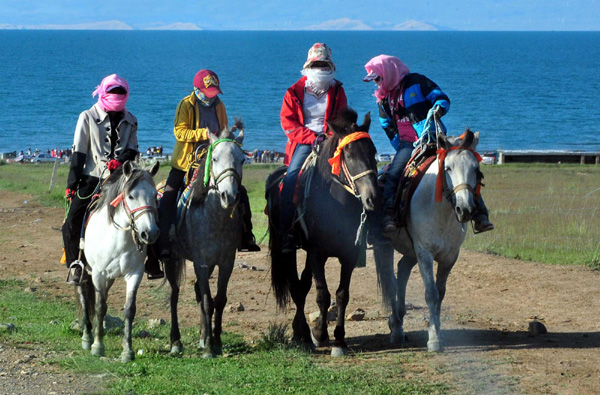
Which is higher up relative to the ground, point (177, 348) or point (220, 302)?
point (220, 302)

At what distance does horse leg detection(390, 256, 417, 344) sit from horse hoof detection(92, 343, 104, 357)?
116 inches

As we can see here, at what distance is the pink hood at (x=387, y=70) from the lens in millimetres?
9852

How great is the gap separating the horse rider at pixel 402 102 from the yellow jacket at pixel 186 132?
1.75 meters

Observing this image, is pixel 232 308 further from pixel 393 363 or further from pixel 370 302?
pixel 393 363

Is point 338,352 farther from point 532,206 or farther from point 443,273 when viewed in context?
point 532,206

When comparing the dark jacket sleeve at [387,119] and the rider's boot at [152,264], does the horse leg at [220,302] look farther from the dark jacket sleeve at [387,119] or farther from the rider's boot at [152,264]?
the dark jacket sleeve at [387,119]

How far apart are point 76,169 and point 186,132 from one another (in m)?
1.18

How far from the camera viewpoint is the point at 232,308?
11453 millimetres

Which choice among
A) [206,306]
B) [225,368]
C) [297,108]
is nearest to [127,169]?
[206,306]

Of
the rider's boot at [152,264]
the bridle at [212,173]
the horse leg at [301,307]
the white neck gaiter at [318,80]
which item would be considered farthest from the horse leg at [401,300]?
the rider's boot at [152,264]

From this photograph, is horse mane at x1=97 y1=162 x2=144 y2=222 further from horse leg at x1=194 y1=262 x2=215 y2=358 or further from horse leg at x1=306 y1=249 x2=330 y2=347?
horse leg at x1=306 y1=249 x2=330 y2=347

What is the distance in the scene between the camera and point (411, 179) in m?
9.40

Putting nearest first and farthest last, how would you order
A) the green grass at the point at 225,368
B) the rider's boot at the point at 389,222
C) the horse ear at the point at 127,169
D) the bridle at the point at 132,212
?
the green grass at the point at 225,368 < the bridle at the point at 132,212 < the horse ear at the point at 127,169 < the rider's boot at the point at 389,222

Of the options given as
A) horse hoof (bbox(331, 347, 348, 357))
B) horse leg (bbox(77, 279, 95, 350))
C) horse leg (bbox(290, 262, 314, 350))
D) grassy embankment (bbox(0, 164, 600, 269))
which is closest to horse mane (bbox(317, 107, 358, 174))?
horse leg (bbox(290, 262, 314, 350))
